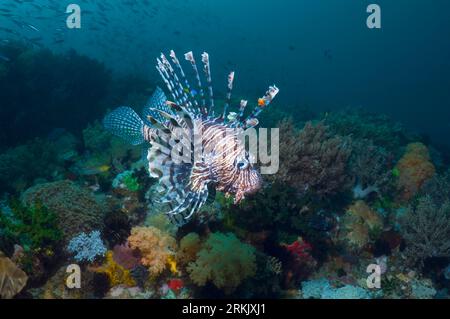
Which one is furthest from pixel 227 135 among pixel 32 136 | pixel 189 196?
pixel 32 136

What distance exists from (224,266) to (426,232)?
13.4 ft

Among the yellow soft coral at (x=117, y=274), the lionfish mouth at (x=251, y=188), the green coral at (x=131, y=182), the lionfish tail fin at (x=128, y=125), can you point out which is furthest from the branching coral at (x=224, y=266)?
the green coral at (x=131, y=182)

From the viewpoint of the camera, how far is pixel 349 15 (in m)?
127

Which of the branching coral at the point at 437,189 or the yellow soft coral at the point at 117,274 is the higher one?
the branching coral at the point at 437,189

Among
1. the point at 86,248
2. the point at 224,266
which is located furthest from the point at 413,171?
the point at 86,248

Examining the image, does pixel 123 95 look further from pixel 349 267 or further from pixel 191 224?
pixel 349 267

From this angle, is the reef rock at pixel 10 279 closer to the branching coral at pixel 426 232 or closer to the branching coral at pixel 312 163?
the branching coral at pixel 312 163

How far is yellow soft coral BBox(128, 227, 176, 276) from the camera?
4793 millimetres

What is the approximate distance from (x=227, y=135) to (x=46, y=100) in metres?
11.4

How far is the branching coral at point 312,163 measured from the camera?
6547mm

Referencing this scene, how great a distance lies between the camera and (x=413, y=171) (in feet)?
27.7

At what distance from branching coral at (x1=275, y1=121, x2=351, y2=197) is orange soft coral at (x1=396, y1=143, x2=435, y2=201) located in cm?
205

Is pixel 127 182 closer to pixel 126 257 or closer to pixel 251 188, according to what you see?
pixel 126 257

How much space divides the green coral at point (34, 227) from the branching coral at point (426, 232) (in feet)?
19.8
